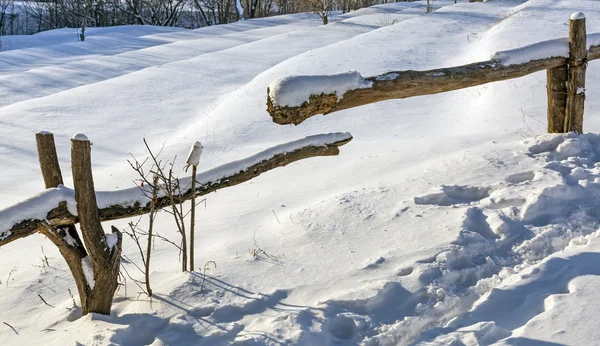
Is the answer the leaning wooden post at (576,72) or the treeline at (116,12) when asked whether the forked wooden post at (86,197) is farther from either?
the treeline at (116,12)

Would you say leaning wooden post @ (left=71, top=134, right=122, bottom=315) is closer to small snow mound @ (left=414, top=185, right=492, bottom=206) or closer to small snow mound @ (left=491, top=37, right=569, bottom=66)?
small snow mound @ (left=414, top=185, right=492, bottom=206)

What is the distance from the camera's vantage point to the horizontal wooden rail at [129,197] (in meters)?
2.97

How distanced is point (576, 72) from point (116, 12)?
43043mm

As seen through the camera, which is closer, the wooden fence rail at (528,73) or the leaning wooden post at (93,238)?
the leaning wooden post at (93,238)

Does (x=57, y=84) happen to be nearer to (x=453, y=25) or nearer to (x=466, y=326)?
(x=453, y=25)

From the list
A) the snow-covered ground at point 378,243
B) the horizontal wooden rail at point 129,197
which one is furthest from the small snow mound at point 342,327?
the horizontal wooden rail at point 129,197

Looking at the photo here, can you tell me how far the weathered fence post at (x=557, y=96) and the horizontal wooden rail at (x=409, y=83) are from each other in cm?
12

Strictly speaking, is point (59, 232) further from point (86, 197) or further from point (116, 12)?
point (116, 12)

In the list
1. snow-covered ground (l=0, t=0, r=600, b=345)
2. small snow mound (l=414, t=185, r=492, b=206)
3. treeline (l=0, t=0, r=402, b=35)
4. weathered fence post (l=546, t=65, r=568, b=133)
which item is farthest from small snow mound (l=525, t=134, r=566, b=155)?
treeline (l=0, t=0, r=402, b=35)

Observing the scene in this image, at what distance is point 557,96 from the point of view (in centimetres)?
557

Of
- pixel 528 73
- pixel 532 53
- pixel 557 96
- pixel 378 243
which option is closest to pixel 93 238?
pixel 378 243

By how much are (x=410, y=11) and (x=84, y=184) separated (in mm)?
29426

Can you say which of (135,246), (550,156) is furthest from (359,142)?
(135,246)

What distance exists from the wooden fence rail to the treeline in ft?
118
